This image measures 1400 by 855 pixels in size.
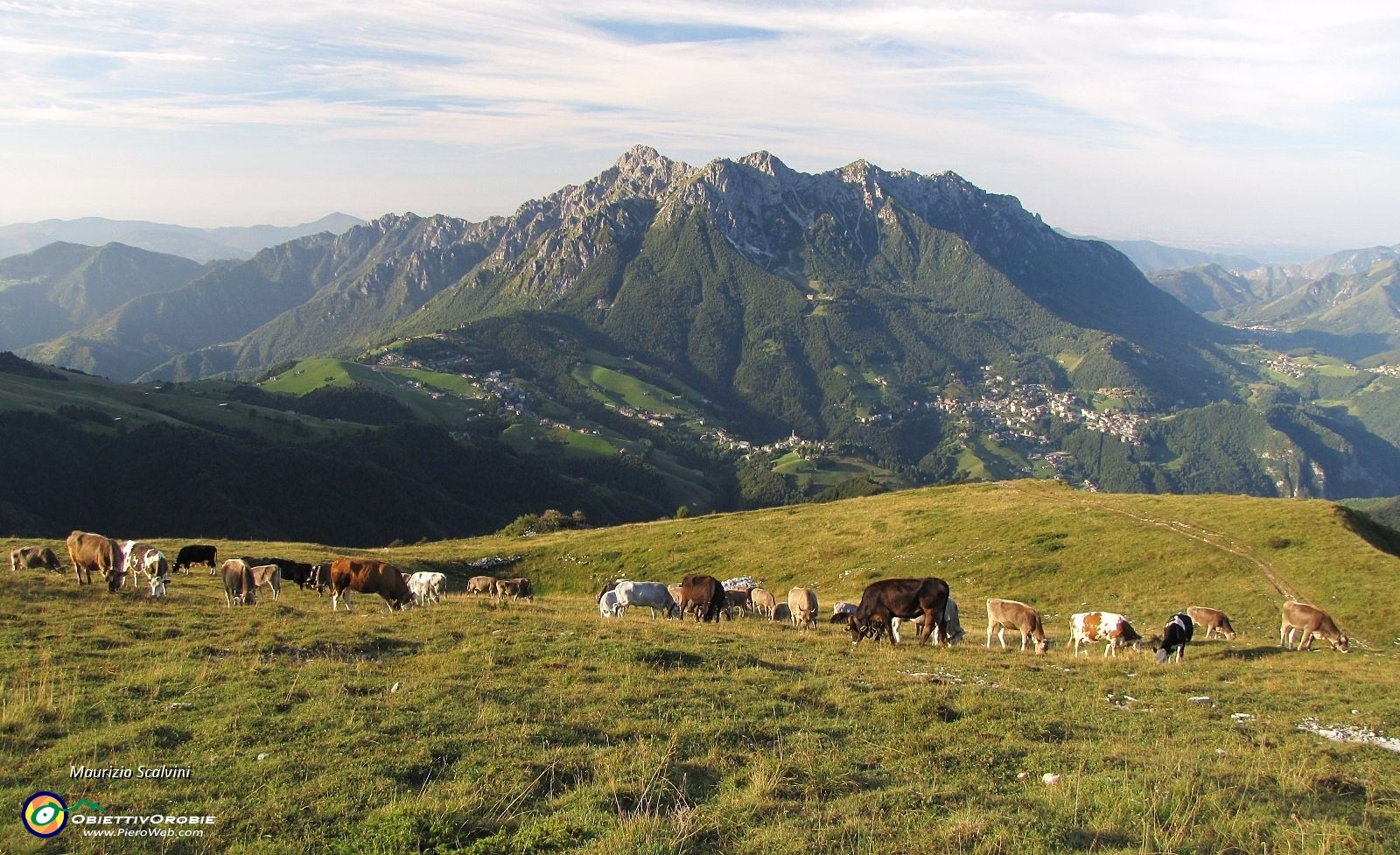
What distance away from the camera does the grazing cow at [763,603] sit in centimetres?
3956

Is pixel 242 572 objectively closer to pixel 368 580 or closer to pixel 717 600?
pixel 368 580

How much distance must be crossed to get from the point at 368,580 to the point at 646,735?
19.8 metres

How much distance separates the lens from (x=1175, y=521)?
53.7 metres

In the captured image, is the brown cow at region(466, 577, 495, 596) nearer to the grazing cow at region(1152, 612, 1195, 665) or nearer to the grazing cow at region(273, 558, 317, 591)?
the grazing cow at region(273, 558, 317, 591)

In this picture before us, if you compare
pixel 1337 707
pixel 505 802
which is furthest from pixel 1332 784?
pixel 505 802

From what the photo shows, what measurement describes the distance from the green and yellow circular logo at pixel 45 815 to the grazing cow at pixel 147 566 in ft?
67.0

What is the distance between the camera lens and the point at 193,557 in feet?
128

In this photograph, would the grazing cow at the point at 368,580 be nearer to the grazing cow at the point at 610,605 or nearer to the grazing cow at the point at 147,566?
the grazing cow at the point at 147,566

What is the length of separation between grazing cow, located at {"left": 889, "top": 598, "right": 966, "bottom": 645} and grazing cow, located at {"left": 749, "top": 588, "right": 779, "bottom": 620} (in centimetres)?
1180

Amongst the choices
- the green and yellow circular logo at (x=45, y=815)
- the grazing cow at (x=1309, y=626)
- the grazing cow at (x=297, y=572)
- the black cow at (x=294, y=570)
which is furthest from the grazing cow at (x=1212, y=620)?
the grazing cow at (x=297, y=572)

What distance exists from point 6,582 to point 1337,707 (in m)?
40.5

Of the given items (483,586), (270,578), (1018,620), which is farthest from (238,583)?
(1018,620)

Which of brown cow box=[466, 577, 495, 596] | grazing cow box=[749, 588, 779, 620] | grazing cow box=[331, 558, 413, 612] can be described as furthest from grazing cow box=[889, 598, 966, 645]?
brown cow box=[466, 577, 495, 596]

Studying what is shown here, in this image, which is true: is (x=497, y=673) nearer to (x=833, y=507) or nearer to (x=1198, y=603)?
(x=1198, y=603)
